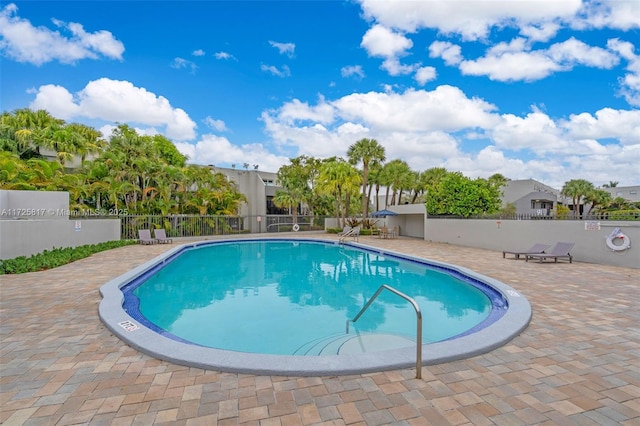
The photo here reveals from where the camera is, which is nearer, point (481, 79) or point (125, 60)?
point (125, 60)

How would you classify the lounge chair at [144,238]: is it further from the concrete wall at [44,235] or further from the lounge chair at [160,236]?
the concrete wall at [44,235]

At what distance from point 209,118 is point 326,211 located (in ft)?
39.6

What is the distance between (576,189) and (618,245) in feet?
104

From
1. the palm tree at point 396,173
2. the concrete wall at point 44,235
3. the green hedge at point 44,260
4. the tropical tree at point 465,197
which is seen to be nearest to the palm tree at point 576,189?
the palm tree at point 396,173

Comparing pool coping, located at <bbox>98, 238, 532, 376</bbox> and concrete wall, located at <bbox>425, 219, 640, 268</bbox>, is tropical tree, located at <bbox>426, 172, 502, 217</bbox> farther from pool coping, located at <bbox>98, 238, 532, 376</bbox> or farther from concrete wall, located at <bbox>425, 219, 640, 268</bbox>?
pool coping, located at <bbox>98, 238, 532, 376</bbox>

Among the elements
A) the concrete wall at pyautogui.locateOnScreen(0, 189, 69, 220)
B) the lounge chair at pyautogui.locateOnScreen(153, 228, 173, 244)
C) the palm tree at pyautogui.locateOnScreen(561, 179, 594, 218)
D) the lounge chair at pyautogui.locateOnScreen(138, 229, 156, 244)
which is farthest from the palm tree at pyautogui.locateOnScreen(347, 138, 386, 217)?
the palm tree at pyautogui.locateOnScreen(561, 179, 594, 218)

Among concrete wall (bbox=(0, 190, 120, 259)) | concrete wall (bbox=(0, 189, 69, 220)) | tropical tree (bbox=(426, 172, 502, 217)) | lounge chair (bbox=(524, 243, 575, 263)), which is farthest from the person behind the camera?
tropical tree (bbox=(426, 172, 502, 217))

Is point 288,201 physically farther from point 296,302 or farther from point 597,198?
point 597,198

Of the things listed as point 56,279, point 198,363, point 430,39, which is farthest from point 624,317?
point 430,39

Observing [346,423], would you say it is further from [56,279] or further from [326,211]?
[326,211]

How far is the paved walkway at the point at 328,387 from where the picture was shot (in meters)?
2.40

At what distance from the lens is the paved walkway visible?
7.86 ft

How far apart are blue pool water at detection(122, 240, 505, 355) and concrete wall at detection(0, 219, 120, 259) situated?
3959 millimetres

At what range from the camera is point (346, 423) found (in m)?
2.31
